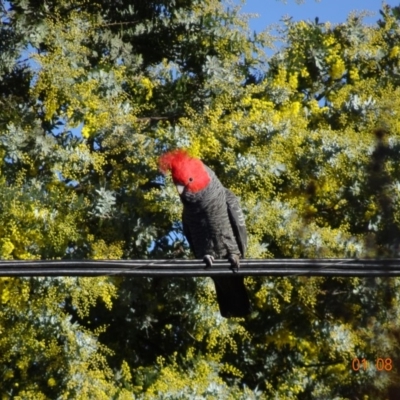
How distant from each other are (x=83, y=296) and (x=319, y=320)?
1.62 m

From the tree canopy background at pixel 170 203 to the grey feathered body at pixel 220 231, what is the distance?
A: 82 cm

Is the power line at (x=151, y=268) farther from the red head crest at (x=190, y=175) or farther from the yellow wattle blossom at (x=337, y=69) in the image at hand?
the yellow wattle blossom at (x=337, y=69)

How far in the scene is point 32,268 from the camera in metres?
4.01

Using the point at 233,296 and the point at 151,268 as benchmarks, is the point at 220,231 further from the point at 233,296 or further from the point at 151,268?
the point at 151,268

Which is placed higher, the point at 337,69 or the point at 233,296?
the point at 337,69

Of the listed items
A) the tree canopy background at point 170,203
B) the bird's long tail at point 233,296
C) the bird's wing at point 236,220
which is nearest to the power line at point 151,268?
the bird's long tail at point 233,296

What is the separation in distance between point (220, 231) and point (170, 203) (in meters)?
1.13

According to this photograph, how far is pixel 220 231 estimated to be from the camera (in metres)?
5.79

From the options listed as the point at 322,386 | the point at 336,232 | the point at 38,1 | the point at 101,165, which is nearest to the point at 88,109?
the point at 101,165

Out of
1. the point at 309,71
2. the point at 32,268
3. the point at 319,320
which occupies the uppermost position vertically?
the point at 309,71

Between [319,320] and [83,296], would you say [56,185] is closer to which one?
[83,296]

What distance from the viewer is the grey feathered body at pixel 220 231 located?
18.6ft

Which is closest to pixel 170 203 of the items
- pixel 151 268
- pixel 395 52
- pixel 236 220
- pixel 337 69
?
pixel 236 220

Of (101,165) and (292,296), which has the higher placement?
(101,165)
